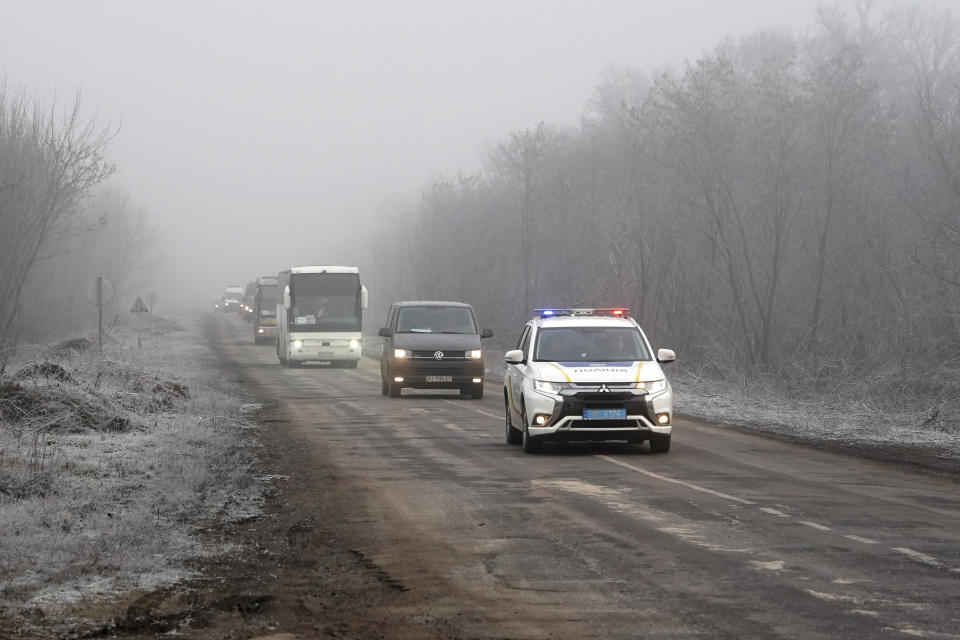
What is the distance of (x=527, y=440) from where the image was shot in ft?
55.2

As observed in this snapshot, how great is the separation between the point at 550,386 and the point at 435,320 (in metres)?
13.4

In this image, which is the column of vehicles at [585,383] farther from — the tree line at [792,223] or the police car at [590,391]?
the tree line at [792,223]

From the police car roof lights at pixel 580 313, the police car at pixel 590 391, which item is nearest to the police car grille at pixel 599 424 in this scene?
the police car at pixel 590 391

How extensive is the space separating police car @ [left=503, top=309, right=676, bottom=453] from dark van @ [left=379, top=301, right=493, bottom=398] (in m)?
10.7

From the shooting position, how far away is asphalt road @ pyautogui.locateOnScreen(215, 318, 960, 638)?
701cm

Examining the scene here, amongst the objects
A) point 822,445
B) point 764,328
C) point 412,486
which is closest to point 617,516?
point 412,486

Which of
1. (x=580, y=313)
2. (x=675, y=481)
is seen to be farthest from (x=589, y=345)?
(x=675, y=481)

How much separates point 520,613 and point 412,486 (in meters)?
6.45

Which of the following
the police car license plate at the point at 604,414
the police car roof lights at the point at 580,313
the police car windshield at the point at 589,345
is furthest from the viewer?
the police car roof lights at the point at 580,313

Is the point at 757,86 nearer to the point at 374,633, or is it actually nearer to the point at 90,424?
the point at 90,424

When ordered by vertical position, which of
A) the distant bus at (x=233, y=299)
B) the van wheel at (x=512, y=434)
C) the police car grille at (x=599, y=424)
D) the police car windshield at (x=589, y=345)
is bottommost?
the van wheel at (x=512, y=434)

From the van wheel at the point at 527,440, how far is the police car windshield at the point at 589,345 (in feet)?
2.85

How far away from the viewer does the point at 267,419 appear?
75.5ft

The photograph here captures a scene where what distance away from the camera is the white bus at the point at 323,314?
144 feet
